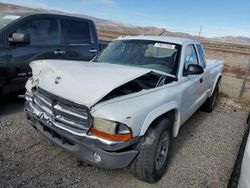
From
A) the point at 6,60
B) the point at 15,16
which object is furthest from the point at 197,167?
the point at 15,16

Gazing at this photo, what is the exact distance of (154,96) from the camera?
300 centimetres

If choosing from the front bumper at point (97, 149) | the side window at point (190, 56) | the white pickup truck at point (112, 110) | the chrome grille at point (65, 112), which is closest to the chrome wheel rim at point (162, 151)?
the white pickup truck at point (112, 110)

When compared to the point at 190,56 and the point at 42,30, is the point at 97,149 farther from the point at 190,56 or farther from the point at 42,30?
the point at 42,30

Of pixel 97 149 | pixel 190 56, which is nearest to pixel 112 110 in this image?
pixel 97 149

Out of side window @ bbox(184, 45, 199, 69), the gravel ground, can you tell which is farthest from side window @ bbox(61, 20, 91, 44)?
side window @ bbox(184, 45, 199, 69)

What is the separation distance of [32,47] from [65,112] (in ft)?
8.93

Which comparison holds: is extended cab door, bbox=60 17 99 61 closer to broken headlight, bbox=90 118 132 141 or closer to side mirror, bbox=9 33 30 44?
side mirror, bbox=9 33 30 44

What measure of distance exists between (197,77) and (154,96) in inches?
68.4

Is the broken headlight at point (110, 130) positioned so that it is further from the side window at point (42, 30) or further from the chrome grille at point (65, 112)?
the side window at point (42, 30)

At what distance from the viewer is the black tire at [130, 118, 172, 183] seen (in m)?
2.77

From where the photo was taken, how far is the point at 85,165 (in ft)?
11.0

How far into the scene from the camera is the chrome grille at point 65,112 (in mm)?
2668

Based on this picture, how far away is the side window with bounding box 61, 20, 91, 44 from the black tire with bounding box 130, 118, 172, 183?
11.7ft

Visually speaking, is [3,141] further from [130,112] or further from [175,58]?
[175,58]
